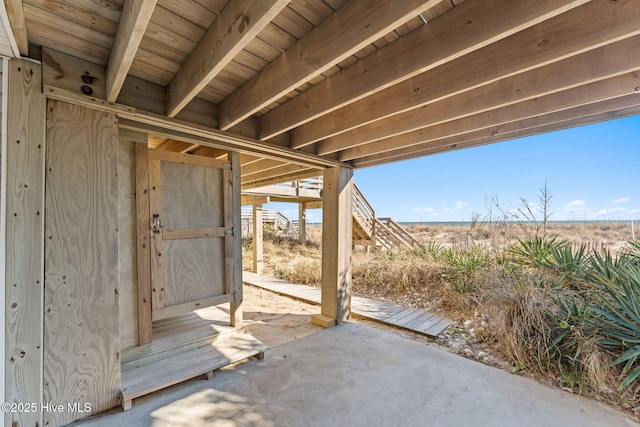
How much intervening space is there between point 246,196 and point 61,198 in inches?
206

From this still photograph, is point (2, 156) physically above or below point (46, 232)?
above

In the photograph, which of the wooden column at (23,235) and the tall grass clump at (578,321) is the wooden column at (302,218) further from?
the wooden column at (23,235)

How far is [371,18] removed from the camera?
3.72ft

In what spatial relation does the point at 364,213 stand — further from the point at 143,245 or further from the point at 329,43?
the point at 329,43

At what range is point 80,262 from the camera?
1.69m

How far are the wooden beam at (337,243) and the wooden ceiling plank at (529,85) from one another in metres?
1.12

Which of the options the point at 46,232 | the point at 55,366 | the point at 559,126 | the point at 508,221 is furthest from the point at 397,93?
the point at 508,221

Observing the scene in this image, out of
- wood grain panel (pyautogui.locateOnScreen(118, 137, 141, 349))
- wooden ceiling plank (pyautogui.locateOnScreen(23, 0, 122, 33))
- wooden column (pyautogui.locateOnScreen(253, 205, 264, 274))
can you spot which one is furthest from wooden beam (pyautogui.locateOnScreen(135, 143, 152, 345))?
wooden column (pyautogui.locateOnScreen(253, 205, 264, 274))

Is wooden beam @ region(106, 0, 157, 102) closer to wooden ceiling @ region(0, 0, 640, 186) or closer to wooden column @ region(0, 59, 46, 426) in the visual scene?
wooden ceiling @ region(0, 0, 640, 186)

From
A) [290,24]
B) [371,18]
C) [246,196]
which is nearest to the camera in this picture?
[371,18]

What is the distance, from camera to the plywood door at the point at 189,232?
7.73 ft

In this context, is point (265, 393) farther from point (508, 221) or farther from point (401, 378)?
point (508, 221)

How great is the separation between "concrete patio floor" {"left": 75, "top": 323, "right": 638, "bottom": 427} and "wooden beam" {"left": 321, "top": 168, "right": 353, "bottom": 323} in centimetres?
91

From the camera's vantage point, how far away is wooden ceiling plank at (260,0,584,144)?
106cm
